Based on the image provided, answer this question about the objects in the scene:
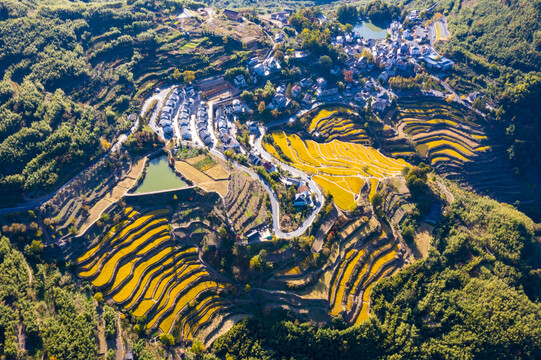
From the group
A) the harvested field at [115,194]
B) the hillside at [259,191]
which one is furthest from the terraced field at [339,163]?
the harvested field at [115,194]

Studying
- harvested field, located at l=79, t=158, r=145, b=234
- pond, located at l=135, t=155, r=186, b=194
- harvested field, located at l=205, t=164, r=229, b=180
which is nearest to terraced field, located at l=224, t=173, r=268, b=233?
harvested field, located at l=205, t=164, r=229, b=180

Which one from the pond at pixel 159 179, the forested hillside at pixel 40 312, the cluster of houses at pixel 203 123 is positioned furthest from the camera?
the cluster of houses at pixel 203 123

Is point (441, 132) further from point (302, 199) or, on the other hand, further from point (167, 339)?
point (167, 339)

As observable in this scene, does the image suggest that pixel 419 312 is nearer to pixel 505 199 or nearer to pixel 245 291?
pixel 245 291

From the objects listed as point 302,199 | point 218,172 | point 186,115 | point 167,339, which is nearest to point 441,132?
point 302,199

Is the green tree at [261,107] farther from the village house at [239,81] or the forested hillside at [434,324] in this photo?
the forested hillside at [434,324]

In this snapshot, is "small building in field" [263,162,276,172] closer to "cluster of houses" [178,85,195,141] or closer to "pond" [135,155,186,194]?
"pond" [135,155,186,194]
